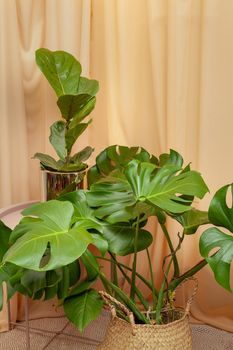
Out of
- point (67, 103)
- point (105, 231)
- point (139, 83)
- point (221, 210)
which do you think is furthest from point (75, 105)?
point (221, 210)

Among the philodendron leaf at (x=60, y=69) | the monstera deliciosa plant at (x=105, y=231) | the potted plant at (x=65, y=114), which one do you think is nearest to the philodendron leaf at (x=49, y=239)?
the monstera deliciosa plant at (x=105, y=231)

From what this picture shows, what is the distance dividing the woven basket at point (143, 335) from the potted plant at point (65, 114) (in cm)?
47

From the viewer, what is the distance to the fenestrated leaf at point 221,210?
4.70 feet

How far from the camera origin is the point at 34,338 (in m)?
2.11

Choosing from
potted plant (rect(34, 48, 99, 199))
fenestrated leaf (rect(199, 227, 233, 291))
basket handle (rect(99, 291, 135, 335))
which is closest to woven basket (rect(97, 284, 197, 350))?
basket handle (rect(99, 291, 135, 335))

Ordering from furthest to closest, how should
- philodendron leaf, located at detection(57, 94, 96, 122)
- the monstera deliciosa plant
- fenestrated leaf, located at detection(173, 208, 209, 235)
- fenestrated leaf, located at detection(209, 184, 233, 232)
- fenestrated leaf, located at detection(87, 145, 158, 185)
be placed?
fenestrated leaf, located at detection(87, 145, 158, 185), philodendron leaf, located at detection(57, 94, 96, 122), fenestrated leaf, located at detection(173, 208, 209, 235), fenestrated leaf, located at detection(209, 184, 233, 232), the monstera deliciosa plant

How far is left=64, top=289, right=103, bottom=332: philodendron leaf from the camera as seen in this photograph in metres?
1.53

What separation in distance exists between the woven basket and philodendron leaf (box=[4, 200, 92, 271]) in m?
0.35

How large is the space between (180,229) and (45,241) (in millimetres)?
903

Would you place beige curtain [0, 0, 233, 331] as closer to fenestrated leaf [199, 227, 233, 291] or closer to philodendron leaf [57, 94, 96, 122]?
philodendron leaf [57, 94, 96, 122]

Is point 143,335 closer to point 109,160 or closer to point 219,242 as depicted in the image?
point 219,242

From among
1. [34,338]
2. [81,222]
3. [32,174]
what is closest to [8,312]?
[34,338]

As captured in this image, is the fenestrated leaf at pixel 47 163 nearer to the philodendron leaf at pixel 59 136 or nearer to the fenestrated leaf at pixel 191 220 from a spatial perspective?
the philodendron leaf at pixel 59 136

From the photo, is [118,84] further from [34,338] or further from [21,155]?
[34,338]
